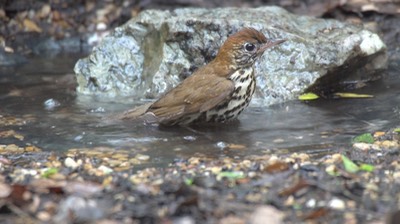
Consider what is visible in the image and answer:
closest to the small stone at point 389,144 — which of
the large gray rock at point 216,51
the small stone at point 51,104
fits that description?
the large gray rock at point 216,51

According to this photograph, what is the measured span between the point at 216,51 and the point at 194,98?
139 cm

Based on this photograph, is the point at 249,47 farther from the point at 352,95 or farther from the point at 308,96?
the point at 352,95

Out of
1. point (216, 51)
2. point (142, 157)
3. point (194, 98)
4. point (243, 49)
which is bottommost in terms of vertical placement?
point (142, 157)

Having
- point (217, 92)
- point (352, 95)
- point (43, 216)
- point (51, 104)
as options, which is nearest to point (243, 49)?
point (217, 92)

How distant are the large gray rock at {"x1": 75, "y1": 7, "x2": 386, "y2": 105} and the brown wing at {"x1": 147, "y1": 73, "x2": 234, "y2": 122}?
3.29 ft

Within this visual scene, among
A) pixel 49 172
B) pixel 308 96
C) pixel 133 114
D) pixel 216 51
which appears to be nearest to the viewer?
pixel 49 172

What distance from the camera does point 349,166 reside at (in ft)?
15.8

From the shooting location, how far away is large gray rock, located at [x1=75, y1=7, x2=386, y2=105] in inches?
305

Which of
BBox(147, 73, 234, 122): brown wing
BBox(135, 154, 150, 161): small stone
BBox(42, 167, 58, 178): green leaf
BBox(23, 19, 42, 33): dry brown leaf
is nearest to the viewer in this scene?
BBox(42, 167, 58, 178): green leaf

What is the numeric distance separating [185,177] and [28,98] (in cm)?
326

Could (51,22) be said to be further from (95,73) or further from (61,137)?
(61,137)

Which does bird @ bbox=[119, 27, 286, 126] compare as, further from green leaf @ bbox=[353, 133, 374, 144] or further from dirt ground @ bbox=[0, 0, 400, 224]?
green leaf @ bbox=[353, 133, 374, 144]

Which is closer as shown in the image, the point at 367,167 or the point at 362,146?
the point at 367,167

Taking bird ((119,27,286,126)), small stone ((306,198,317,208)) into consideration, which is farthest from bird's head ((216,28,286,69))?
small stone ((306,198,317,208))
